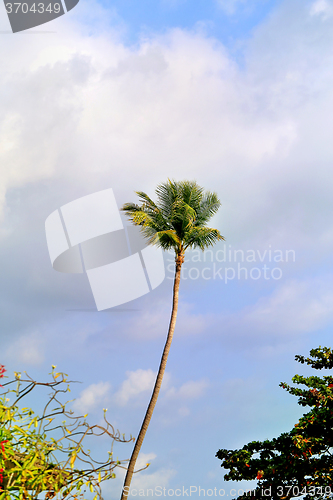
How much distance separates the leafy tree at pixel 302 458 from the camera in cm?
1225

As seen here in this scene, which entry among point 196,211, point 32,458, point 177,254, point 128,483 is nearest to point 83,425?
point 32,458

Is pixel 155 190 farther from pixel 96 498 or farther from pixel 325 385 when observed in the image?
pixel 96 498

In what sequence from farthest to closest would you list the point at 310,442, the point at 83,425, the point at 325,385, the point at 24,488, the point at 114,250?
1. the point at 114,250
2. the point at 325,385
3. the point at 310,442
4. the point at 83,425
5. the point at 24,488

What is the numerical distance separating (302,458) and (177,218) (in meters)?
9.85

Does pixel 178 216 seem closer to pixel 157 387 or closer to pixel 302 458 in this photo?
pixel 157 387

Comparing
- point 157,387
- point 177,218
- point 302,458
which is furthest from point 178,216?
point 302,458

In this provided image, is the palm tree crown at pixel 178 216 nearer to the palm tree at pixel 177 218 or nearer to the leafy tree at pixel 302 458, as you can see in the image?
the palm tree at pixel 177 218

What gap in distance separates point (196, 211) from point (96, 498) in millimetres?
14766

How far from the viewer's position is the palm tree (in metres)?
16.1

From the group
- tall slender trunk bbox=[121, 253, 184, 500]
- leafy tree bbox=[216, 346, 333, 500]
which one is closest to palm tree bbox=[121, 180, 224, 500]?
tall slender trunk bbox=[121, 253, 184, 500]

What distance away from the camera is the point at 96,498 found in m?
3.34

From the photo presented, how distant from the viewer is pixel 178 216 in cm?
1642

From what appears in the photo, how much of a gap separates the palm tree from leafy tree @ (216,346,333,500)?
17.0 ft

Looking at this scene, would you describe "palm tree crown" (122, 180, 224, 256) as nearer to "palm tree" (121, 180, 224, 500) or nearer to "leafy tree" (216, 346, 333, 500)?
"palm tree" (121, 180, 224, 500)
